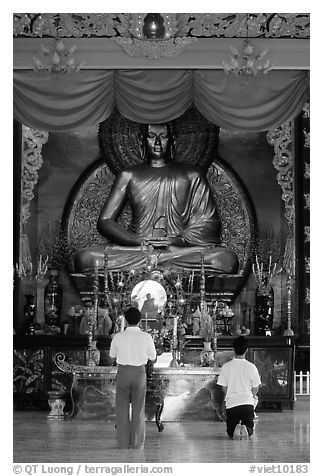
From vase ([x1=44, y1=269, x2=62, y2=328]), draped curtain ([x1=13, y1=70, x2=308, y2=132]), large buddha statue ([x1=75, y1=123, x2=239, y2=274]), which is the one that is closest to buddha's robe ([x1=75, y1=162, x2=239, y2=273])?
large buddha statue ([x1=75, y1=123, x2=239, y2=274])

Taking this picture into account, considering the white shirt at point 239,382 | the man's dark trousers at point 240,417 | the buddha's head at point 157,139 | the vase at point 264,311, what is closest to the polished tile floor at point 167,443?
the man's dark trousers at point 240,417

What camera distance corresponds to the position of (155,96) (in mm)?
10312

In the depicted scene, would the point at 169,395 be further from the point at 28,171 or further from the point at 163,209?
the point at 28,171

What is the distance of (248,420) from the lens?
7.82m

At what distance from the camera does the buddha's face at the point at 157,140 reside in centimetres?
1177

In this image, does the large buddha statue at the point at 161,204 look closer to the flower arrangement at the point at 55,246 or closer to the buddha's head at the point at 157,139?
the buddha's head at the point at 157,139

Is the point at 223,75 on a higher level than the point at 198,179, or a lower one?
higher

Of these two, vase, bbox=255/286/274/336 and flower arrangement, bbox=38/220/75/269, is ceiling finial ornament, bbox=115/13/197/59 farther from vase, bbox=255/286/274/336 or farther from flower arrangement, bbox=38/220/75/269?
vase, bbox=255/286/274/336

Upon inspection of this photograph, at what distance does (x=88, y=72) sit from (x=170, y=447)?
4201 millimetres

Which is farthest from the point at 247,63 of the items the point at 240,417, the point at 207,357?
the point at 240,417

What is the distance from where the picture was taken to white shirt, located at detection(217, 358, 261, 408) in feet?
25.5
